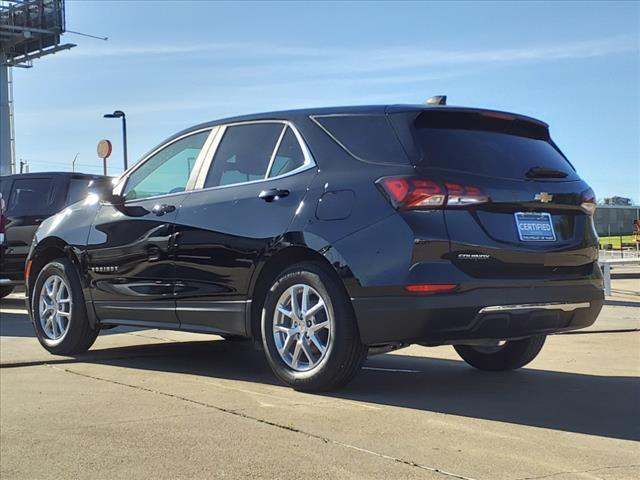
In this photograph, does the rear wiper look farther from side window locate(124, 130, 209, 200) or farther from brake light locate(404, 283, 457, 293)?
side window locate(124, 130, 209, 200)

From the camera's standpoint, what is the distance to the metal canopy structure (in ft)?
155

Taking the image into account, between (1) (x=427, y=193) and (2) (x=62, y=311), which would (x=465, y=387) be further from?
(2) (x=62, y=311)

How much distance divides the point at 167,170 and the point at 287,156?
54.4 inches

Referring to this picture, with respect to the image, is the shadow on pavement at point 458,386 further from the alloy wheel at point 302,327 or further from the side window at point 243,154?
the side window at point 243,154

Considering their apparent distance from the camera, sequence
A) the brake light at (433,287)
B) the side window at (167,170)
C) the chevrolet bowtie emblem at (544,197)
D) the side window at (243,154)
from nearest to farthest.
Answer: the brake light at (433,287), the chevrolet bowtie emblem at (544,197), the side window at (243,154), the side window at (167,170)

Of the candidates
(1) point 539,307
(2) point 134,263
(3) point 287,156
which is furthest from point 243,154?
(1) point 539,307

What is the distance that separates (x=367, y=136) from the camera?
478 centimetres

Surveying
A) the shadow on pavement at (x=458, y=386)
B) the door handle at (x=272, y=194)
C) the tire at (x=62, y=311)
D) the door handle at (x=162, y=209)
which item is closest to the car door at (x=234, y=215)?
the door handle at (x=272, y=194)

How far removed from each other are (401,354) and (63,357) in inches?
116

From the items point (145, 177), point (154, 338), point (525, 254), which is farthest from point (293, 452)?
point (154, 338)

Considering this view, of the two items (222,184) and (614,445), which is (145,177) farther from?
(614,445)

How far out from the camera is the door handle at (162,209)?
18.7 feet

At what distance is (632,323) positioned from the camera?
9531mm

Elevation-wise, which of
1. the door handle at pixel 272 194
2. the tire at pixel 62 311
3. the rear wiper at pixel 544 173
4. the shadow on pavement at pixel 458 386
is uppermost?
the rear wiper at pixel 544 173
